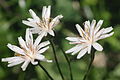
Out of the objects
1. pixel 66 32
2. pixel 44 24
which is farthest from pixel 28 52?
pixel 66 32

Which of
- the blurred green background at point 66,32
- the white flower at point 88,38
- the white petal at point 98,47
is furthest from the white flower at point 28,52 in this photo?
the blurred green background at point 66,32

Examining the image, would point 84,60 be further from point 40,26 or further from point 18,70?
point 40,26

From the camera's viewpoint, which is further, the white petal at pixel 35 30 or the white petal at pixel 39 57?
the white petal at pixel 35 30

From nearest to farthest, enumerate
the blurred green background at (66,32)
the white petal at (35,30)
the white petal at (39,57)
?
the white petal at (39,57) → the white petal at (35,30) → the blurred green background at (66,32)

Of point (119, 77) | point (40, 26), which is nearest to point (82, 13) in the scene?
point (119, 77)

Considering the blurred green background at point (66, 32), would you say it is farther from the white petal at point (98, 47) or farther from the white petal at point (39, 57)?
the white petal at point (98, 47)

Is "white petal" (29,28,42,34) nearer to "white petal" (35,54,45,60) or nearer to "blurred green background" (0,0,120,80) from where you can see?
"white petal" (35,54,45,60)

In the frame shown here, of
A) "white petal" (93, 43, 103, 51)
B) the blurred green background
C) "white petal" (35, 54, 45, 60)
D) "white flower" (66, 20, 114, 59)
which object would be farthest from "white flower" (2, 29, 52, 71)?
the blurred green background

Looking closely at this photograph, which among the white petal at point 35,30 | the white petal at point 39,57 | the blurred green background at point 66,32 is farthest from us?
the blurred green background at point 66,32

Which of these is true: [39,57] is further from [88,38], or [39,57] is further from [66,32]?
[66,32]
